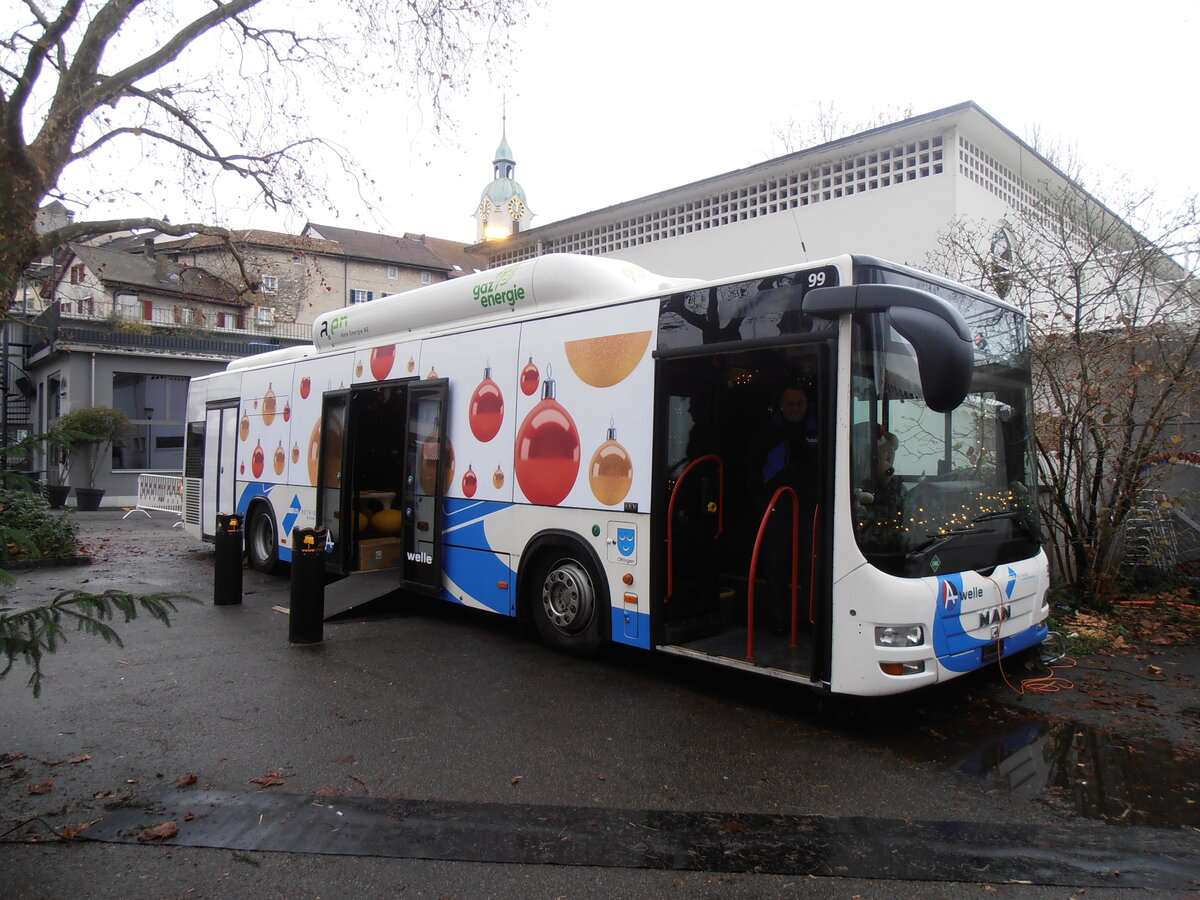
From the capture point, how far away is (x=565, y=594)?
6488mm

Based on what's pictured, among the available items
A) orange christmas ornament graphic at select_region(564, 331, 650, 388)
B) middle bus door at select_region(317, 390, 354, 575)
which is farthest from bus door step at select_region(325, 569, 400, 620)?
orange christmas ornament graphic at select_region(564, 331, 650, 388)

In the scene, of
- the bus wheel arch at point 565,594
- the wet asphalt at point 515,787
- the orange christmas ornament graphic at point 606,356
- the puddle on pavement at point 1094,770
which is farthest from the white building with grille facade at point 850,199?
the wet asphalt at point 515,787

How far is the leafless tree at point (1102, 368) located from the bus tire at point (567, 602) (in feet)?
15.9

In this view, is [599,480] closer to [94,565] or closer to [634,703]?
[634,703]

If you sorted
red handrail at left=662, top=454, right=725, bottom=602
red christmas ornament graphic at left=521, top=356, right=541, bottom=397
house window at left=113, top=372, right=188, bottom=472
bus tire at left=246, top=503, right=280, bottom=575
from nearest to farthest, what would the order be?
red handrail at left=662, top=454, right=725, bottom=602 < red christmas ornament graphic at left=521, top=356, right=541, bottom=397 < bus tire at left=246, top=503, right=280, bottom=575 < house window at left=113, top=372, right=188, bottom=472

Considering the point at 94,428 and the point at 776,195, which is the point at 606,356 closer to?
the point at 776,195

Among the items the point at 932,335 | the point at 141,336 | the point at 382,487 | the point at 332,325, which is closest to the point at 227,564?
the point at 382,487

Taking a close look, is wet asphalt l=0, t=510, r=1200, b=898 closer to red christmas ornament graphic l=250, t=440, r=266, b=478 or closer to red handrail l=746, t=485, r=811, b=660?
red handrail l=746, t=485, r=811, b=660

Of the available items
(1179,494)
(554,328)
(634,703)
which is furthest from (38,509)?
(1179,494)

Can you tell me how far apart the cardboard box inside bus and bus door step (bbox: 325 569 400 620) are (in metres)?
0.19

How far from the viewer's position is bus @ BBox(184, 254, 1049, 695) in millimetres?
4664

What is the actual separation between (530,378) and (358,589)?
3424 millimetres

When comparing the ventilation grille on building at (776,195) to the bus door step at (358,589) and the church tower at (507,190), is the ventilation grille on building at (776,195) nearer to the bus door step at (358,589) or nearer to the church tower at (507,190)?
the bus door step at (358,589)

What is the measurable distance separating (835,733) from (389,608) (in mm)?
5462
